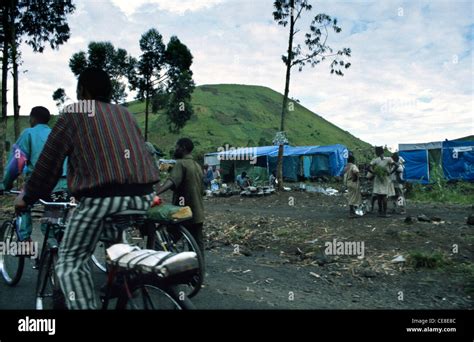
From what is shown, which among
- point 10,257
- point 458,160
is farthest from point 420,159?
point 10,257

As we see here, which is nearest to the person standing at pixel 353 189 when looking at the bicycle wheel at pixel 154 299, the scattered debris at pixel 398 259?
the scattered debris at pixel 398 259

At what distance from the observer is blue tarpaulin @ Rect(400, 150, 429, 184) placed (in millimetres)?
23133

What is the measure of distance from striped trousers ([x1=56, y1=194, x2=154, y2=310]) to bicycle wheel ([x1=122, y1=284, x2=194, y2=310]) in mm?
266

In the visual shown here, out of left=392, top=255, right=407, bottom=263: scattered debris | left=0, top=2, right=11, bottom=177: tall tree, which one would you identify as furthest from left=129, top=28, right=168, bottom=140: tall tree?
left=392, top=255, right=407, bottom=263: scattered debris

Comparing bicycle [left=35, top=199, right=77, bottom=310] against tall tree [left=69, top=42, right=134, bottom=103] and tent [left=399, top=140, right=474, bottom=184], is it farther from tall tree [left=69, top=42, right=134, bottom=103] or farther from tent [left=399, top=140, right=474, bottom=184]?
tall tree [left=69, top=42, right=134, bottom=103]

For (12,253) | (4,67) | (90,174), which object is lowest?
(12,253)

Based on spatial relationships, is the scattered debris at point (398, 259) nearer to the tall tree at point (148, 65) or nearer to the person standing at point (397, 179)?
the person standing at point (397, 179)

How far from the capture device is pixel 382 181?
11.5 metres

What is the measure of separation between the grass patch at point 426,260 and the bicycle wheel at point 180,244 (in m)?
3.74

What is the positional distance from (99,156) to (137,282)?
0.84m

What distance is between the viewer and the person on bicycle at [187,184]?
5.56m

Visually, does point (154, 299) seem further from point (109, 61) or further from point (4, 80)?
point (109, 61)

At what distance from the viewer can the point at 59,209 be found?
367 cm
